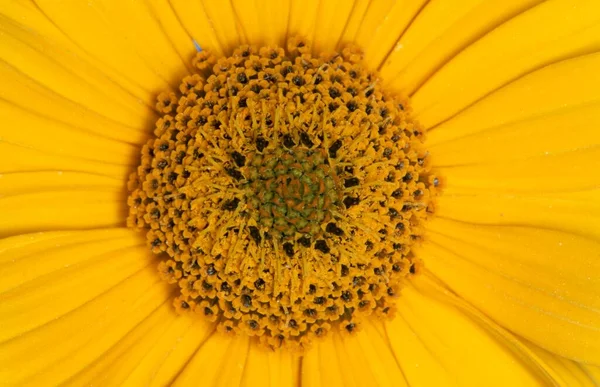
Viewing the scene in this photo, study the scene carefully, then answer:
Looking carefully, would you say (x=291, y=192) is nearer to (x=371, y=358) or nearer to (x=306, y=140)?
(x=306, y=140)

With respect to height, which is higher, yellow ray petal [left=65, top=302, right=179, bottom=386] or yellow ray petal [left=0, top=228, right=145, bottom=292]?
yellow ray petal [left=0, top=228, right=145, bottom=292]

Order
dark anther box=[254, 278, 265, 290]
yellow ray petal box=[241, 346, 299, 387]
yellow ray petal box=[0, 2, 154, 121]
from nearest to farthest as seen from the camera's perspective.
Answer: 1. yellow ray petal box=[0, 2, 154, 121]
2. dark anther box=[254, 278, 265, 290]
3. yellow ray petal box=[241, 346, 299, 387]

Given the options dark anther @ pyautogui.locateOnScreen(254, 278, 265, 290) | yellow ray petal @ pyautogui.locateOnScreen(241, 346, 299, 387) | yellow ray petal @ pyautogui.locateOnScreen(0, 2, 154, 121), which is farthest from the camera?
yellow ray petal @ pyautogui.locateOnScreen(241, 346, 299, 387)

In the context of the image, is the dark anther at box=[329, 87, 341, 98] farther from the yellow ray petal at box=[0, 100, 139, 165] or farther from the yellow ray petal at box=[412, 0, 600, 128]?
the yellow ray petal at box=[0, 100, 139, 165]

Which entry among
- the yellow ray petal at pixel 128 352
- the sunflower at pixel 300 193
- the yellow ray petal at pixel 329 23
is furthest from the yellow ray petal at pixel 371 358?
the yellow ray petal at pixel 329 23

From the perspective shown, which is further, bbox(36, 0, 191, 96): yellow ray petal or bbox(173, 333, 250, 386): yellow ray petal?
bbox(173, 333, 250, 386): yellow ray petal

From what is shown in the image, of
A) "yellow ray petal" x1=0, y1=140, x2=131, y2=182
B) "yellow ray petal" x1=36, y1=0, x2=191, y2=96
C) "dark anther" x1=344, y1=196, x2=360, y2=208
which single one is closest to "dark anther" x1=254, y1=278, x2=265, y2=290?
"dark anther" x1=344, y1=196, x2=360, y2=208

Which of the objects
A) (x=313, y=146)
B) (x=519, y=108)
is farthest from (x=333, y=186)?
(x=519, y=108)

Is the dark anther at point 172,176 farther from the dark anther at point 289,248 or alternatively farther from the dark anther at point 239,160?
the dark anther at point 289,248

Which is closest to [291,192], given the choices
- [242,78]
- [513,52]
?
[242,78]
